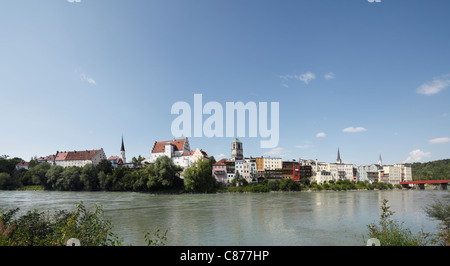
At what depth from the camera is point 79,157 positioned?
8056 centimetres

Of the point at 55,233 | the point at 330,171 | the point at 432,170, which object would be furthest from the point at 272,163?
the point at 55,233

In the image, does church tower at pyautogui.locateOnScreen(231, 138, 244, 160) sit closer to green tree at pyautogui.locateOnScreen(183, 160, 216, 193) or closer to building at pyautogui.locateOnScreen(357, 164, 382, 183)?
green tree at pyautogui.locateOnScreen(183, 160, 216, 193)

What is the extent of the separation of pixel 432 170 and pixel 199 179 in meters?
100

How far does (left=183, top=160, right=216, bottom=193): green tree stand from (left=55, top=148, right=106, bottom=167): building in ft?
143

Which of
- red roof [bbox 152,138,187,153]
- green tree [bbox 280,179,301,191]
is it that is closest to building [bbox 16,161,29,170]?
red roof [bbox 152,138,187,153]

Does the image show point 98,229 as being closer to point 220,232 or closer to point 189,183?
point 220,232

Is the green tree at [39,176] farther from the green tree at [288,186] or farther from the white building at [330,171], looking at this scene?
the white building at [330,171]

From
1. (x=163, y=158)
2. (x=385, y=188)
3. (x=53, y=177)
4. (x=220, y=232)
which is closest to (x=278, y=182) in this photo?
(x=163, y=158)

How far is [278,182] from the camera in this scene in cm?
5947

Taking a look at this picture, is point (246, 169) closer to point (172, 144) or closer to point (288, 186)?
point (288, 186)

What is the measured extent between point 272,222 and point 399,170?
102 m

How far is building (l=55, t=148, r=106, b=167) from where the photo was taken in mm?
79688

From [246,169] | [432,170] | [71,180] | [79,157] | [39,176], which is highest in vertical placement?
[79,157]
